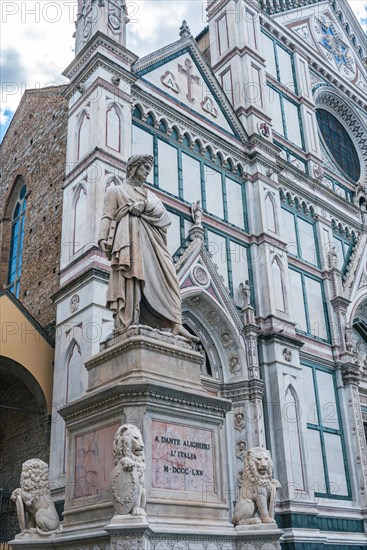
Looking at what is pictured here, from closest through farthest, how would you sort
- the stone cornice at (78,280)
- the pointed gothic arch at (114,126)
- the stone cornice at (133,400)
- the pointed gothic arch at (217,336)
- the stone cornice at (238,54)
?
the stone cornice at (133,400) → the stone cornice at (78,280) → the pointed gothic arch at (114,126) → the pointed gothic arch at (217,336) → the stone cornice at (238,54)

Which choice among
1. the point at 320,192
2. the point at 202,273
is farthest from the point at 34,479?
the point at 320,192

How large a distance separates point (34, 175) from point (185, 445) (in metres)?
13.8

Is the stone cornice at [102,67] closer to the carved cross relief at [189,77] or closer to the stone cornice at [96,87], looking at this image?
the stone cornice at [96,87]

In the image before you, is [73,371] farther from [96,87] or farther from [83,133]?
[96,87]

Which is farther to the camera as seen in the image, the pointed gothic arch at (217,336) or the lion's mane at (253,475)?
the pointed gothic arch at (217,336)

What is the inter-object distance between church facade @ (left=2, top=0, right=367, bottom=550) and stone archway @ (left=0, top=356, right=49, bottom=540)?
82 centimetres

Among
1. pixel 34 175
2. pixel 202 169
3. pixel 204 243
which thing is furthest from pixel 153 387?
pixel 34 175

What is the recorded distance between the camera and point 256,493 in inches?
300

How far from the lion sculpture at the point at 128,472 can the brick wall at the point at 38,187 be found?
29.6 ft

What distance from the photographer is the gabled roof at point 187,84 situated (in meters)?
17.8

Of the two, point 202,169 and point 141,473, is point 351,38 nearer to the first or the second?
point 202,169

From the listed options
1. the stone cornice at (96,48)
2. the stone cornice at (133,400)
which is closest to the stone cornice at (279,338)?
the stone cornice at (96,48)

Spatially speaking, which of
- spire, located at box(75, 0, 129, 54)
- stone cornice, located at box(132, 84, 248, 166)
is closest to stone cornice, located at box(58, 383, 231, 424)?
stone cornice, located at box(132, 84, 248, 166)

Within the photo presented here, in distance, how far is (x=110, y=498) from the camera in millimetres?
6734
